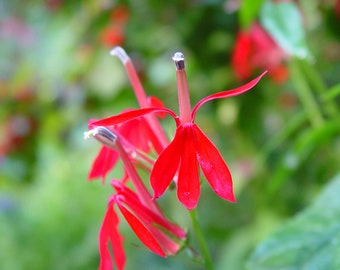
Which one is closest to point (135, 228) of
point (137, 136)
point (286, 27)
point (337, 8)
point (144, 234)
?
point (144, 234)

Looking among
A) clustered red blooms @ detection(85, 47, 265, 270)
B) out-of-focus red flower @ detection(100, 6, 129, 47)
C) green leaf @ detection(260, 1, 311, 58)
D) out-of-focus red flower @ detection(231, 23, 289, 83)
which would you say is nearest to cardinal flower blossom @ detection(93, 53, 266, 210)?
clustered red blooms @ detection(85, 47, 265, 270)

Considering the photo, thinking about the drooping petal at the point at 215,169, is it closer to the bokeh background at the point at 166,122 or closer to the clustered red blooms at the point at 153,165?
the clustered red blooms at the point at 153,165

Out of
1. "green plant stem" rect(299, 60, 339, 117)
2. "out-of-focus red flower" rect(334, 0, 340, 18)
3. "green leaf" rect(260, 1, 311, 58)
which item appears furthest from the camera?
"out-of-focus red flower" rect(334, 0, 340, 18)

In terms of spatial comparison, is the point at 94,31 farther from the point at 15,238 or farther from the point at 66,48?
the point at 15,238

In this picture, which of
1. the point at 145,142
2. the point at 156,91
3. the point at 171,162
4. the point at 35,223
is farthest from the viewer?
the point at 35,223

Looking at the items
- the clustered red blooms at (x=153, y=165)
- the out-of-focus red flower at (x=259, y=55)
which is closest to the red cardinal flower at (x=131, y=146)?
the clustered red blooms at (x=153, y=165)

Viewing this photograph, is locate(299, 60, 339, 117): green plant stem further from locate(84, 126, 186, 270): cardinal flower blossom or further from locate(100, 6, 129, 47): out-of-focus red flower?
locate(100, 6, 129, 47): out-of-focus red flower

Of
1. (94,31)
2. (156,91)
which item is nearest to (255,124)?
(156,91)
